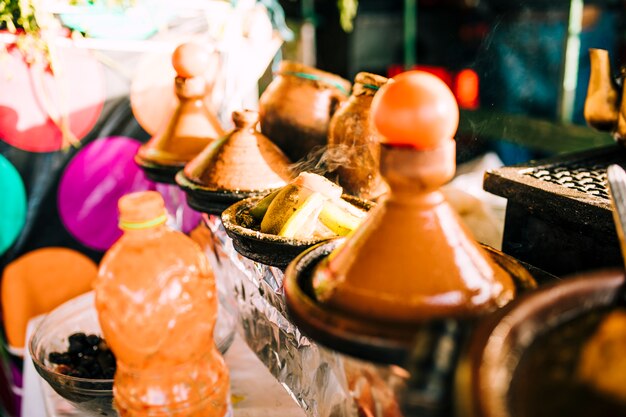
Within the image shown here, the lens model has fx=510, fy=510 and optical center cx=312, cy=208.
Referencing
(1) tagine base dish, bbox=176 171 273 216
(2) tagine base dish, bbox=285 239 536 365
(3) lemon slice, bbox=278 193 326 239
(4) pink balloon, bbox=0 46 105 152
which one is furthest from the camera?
(4) pink balloon, bbox=0 46 105 152

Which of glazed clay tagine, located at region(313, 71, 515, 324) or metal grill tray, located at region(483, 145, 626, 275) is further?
metal grill tray, located at region(483, 145, 626, 275)

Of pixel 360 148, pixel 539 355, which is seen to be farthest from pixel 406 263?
pixel 360 148

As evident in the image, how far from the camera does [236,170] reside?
152 centimetres

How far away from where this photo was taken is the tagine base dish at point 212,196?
1453 mm

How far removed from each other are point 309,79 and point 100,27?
1.17 m

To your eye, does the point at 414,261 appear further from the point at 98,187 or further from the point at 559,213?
the point at 98,187

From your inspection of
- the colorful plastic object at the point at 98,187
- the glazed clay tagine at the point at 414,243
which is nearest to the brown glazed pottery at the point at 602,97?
the glazed clay tagine at the point at 414,243

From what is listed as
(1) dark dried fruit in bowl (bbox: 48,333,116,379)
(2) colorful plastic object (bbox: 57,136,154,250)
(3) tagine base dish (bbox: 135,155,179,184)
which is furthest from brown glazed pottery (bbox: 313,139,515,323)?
(2) colorful plastic object (bbox: 57,136,154,250)

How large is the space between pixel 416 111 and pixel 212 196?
0.87 m

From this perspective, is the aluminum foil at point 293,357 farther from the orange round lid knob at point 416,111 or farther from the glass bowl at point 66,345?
the orange round lid knob at point 416,111

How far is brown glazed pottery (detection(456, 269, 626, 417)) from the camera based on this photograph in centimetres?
52

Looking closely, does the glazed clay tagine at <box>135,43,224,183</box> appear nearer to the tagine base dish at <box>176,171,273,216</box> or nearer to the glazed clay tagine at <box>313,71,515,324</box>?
the tagine base dish at <box>176,171,273,216</box>

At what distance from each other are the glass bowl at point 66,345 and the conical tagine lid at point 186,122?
55cm

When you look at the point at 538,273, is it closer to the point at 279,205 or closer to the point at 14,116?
the point at 279,205
